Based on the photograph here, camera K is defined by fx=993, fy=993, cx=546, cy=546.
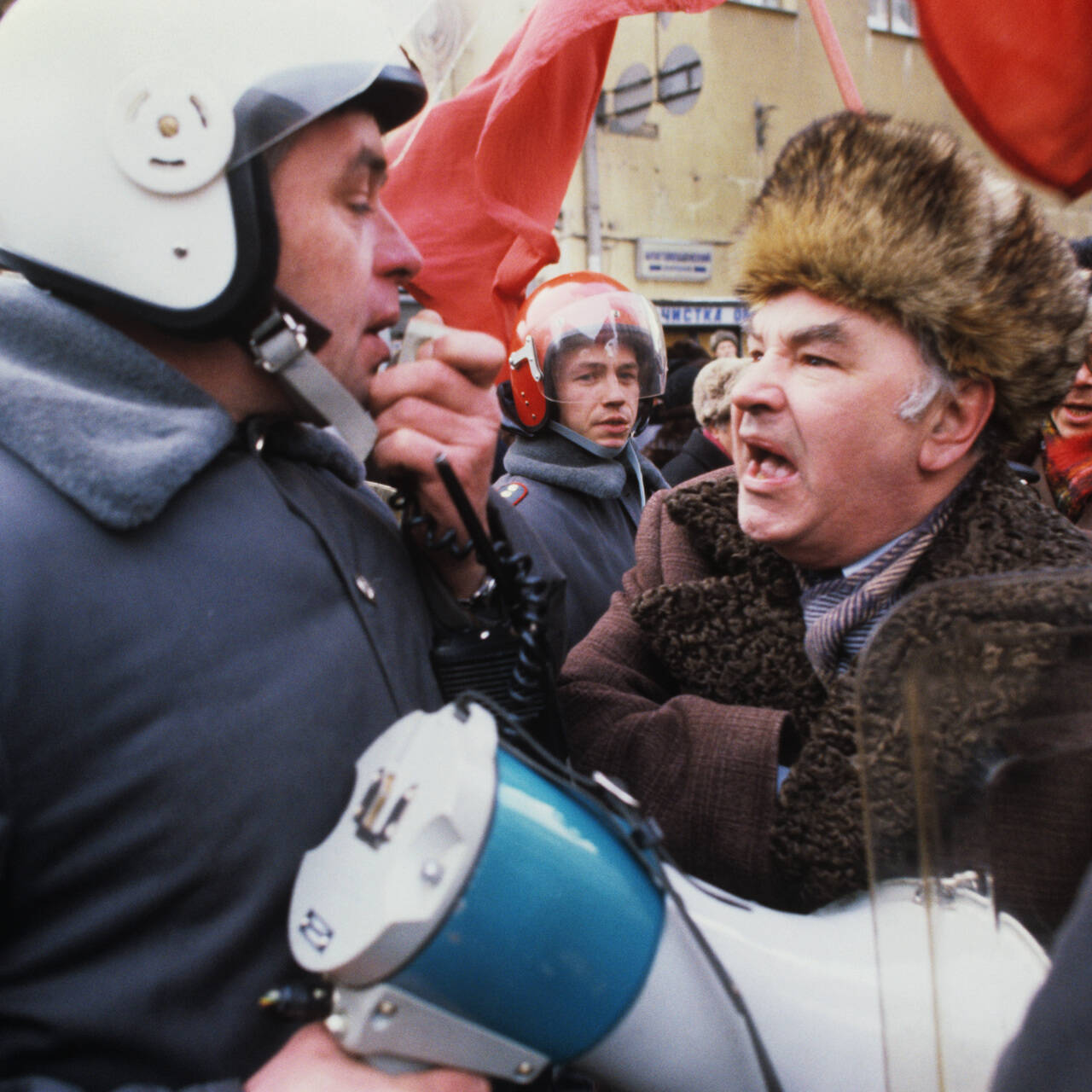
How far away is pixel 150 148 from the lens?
1181mm

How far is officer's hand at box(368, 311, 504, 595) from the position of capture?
1360 millimetres

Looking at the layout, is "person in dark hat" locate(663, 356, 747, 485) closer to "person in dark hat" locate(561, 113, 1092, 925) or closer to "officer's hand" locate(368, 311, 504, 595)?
"person in dark hat" locate(561, 113, 1092, 925)

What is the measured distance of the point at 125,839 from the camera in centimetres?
100

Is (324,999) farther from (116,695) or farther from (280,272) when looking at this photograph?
(280,272)

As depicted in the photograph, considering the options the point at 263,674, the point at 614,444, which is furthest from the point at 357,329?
the point at 614,444

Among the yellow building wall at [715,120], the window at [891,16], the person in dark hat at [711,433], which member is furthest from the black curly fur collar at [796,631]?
the window at [891,16]

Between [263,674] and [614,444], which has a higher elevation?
[263,674]

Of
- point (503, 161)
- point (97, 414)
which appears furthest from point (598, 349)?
point (97, 414)

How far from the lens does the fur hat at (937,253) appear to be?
151cm

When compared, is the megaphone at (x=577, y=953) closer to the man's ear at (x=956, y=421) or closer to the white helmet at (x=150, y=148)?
the white helmet at (x=150, y=148)

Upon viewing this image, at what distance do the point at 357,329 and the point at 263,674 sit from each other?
0.52 m

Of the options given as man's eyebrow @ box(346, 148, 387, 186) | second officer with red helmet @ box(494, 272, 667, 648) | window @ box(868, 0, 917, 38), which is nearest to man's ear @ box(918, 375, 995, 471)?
man's eyebrow @ box(346, 148, 387, 186)

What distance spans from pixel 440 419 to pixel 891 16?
13615 mm

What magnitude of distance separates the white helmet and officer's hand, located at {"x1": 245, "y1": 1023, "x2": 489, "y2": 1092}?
815 millimetres
